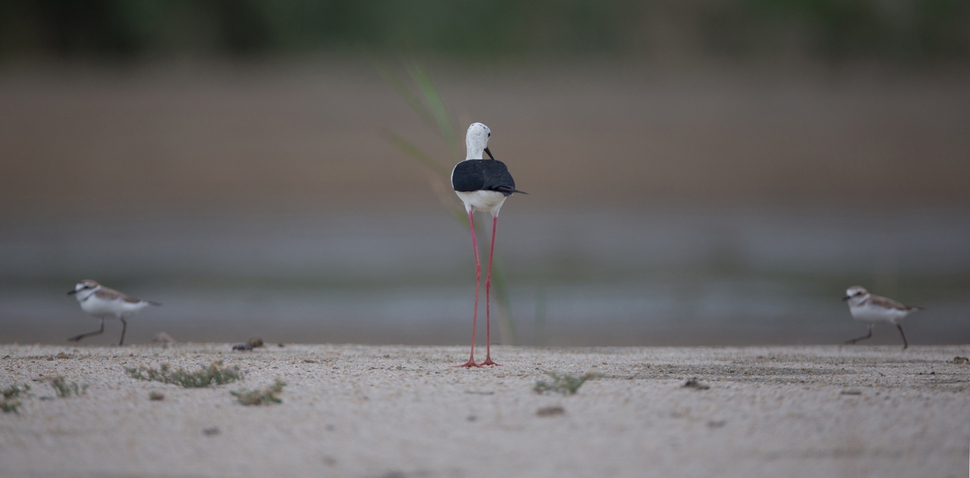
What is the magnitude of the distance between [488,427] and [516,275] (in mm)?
10915

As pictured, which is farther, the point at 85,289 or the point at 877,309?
the point at 85,289

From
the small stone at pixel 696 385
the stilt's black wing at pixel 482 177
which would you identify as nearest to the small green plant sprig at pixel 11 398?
the stilt's black wing at pixel 482 177

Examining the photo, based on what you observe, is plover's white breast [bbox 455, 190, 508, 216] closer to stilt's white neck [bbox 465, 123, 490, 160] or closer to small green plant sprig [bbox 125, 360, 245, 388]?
stilt's white neck [bbox 465, 123, 490, 160]

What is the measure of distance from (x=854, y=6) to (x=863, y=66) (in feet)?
8.73

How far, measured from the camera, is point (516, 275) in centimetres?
1488

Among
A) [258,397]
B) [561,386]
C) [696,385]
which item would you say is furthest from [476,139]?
[258,397]

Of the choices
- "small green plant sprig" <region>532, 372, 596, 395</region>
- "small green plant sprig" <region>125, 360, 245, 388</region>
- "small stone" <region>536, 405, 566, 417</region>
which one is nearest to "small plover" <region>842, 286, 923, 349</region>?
"small green plant sprig" <region>532, 372, 596, 395</region>

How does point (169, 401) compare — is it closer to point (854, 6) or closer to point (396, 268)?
point (396, 268)

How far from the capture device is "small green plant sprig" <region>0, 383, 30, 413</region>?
4.25 meters

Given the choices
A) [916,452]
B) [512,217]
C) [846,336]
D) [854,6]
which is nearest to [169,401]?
[916,452]

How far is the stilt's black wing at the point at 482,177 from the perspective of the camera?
19.4ft

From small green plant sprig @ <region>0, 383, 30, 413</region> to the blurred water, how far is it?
4765mm

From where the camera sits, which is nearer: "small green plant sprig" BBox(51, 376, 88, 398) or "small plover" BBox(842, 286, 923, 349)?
"small green plant sprig" BBox(51, 376, 88, 398)

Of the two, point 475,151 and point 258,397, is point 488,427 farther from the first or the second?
point 475,151
